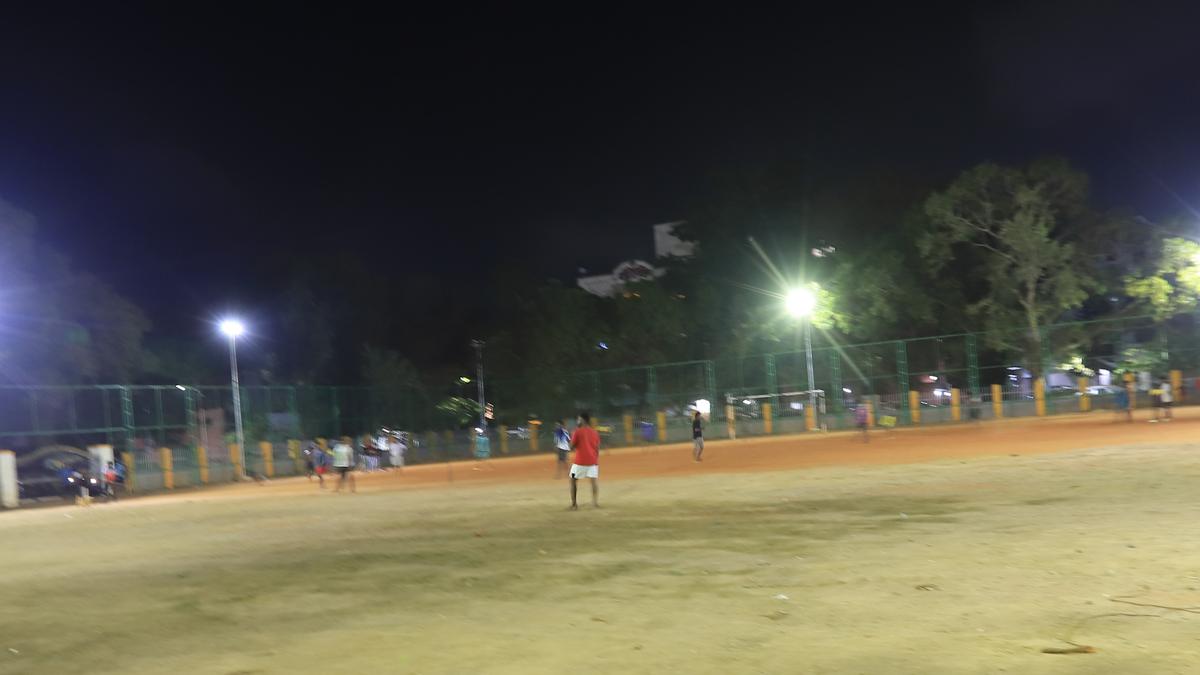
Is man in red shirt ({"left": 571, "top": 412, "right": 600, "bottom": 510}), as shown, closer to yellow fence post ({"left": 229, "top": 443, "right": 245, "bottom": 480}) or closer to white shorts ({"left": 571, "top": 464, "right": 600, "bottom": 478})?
white shorts ({"left": 571, "top": 464, "right": 600, "bottom": 478})

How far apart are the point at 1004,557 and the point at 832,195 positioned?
45.2 m

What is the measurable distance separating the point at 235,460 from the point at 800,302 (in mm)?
A: 26622

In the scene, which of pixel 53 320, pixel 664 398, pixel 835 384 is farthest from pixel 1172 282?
pixel 53 320

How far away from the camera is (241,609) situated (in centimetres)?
872

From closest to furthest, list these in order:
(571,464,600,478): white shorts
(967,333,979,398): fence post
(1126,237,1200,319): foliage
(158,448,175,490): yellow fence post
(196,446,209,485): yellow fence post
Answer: (571,464,600,478): white shorts
(158,448,175,490): yellow fence post
(196,446,209,485): yellow fence post
(1126,237,1200,319): foliage
(967,333,979,398): fence post

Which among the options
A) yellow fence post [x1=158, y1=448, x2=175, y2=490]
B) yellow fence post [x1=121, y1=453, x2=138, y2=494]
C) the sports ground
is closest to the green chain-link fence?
yellow fence post [x1=158, y1=448, x2=175, y2=490]

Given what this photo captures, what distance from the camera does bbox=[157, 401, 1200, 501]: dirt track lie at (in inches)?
958

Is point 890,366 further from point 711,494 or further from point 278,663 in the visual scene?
point 278,663

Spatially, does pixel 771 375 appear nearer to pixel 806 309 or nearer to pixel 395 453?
pixel 806 309

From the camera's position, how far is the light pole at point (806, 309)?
148 ft

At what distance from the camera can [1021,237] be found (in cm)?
4406

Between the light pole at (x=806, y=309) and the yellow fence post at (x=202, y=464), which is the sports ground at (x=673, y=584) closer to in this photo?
the yellow fence post at (x=202, y=464)

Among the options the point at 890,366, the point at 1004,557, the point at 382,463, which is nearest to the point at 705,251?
the point at 890,366

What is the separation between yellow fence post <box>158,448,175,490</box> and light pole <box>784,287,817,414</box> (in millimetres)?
27316
